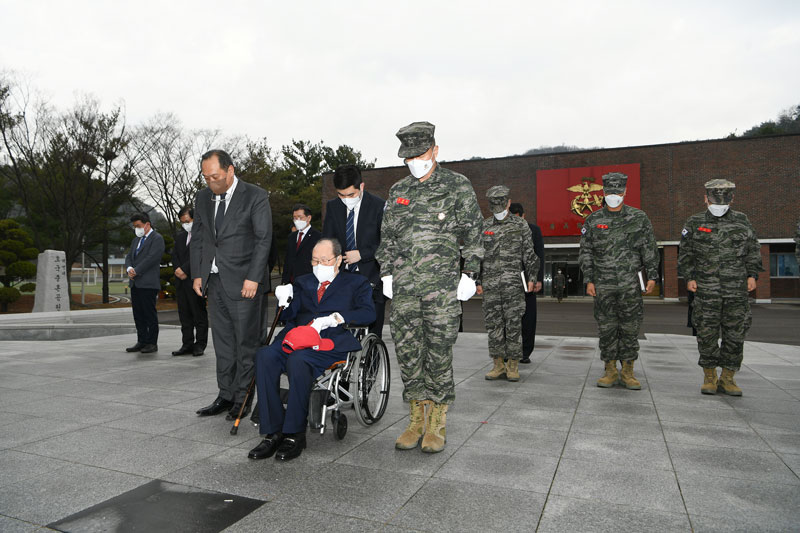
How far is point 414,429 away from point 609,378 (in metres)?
2.79

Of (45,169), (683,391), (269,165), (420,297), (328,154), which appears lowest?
(683,391)

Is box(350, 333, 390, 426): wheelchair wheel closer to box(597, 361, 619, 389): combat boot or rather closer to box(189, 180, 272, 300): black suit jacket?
box(189, 180, 272, 300): black suit jacket

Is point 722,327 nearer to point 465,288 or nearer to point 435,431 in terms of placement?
point 465,288

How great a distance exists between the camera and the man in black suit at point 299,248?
19.5ft

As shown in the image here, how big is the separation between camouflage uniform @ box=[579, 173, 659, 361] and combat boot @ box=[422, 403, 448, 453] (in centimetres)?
266

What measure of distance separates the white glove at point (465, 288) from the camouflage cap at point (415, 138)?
0.88 metres

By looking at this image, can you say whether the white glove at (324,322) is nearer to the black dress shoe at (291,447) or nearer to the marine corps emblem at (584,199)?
the black dress shoe at (291,447)

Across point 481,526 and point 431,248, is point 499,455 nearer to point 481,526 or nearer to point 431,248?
point 481,526

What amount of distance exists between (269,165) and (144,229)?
3484 cm

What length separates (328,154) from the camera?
5344cm

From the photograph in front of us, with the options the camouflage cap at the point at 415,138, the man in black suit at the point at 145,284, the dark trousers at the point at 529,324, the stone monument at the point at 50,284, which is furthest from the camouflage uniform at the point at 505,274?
the stone monument at the point at 50,284

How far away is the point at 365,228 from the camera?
4.62 m

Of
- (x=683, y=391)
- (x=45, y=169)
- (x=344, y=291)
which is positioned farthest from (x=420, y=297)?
(x=45, y=169)

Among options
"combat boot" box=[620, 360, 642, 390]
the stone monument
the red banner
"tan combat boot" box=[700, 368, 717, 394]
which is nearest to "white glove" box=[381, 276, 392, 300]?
"combat boot" box=[620, 360, 642, 390]
